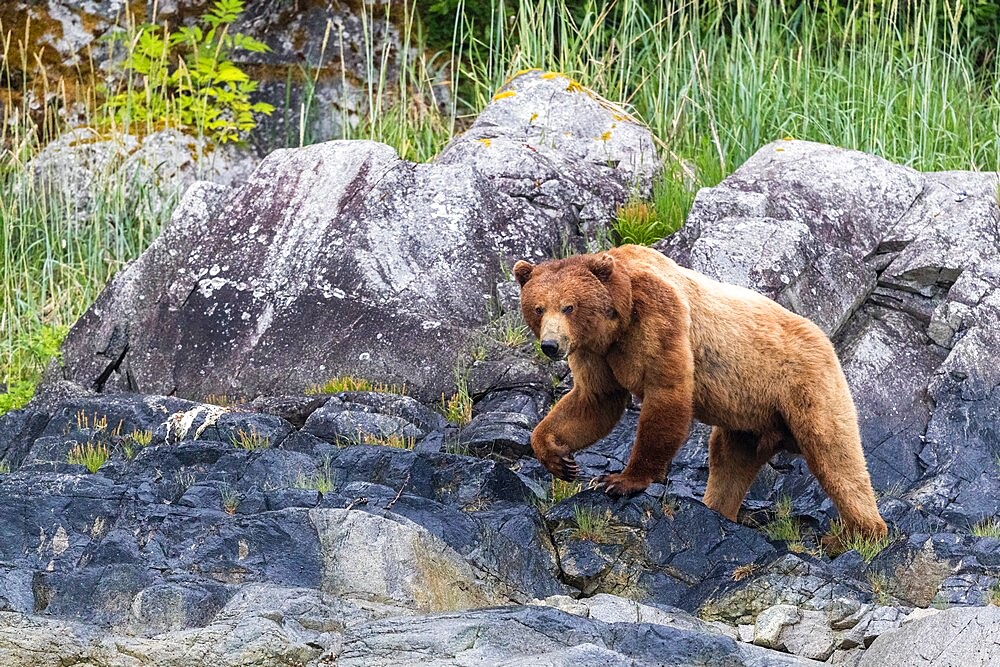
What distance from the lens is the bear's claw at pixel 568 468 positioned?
6.07 m

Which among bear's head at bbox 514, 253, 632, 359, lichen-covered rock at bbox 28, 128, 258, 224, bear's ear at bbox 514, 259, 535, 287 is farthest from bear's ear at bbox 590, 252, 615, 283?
lichen-covered rock at bbox 28, 128, 258, 224

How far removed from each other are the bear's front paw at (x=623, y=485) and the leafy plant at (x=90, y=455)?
2512mm

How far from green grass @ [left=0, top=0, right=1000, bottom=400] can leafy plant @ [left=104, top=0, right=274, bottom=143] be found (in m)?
0.41

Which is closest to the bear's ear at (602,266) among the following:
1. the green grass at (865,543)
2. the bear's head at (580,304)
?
the bear's head at (580,304)

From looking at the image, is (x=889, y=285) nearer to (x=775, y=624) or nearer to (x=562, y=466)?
(x=562, y=466)

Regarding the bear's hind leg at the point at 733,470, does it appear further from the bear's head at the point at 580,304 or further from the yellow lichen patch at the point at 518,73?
the yellow lichen patch at the point at 518,73

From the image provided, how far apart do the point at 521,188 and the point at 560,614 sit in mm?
4386

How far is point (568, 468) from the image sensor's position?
6.08 metres

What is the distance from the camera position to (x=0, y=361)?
8961 mm

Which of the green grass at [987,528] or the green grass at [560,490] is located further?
the green grass at [560,490]

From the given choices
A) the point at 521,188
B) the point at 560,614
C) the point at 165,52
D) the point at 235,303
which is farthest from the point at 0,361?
the point at 560,614

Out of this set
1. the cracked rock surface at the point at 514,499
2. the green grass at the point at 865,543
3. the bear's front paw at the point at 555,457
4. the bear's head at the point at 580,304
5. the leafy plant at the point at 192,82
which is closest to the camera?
the cracked rock surface at the point at 514,499

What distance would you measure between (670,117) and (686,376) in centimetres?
471

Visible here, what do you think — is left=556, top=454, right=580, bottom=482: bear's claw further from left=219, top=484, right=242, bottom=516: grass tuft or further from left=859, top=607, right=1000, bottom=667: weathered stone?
left=859, top=607, right=1000, bottom=667: weathered stone
